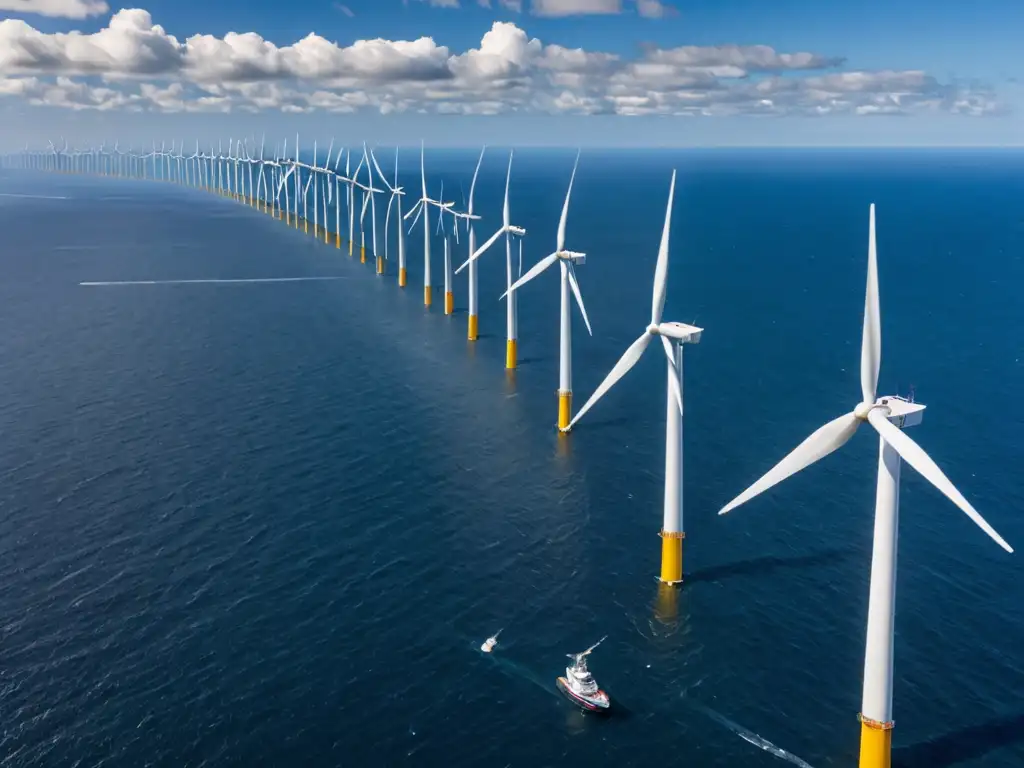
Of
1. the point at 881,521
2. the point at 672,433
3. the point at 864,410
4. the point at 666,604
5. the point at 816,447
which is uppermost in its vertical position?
the point at 864,410

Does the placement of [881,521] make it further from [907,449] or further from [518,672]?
[518,672]

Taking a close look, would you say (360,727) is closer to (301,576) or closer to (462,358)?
(301,576)

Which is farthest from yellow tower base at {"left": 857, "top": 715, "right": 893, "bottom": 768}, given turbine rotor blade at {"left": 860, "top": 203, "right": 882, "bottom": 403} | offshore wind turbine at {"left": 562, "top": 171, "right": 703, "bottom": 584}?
offshore wind turbine at {"left": 562, "top": 171, "right": 703, "bottom": 584}

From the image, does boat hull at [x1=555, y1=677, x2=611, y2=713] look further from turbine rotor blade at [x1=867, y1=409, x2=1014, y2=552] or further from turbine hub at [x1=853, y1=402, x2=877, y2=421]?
turbine rotor blade at [x1=867, y1=409, x2=1014, y2=552]

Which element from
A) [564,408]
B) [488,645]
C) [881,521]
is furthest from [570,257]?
[881,521]

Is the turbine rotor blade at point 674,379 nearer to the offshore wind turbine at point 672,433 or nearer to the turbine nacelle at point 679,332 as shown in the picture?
the offshore wind turbine at point 672,433

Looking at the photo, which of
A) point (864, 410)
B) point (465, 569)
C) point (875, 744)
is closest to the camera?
point (864, 410)
